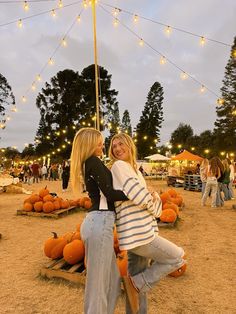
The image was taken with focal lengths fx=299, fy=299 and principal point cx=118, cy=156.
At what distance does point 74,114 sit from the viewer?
40.7 meters

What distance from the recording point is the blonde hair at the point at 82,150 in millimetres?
2420

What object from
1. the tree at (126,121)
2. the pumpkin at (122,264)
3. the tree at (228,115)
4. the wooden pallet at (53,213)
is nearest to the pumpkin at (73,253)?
the pumpkin at (122,264)

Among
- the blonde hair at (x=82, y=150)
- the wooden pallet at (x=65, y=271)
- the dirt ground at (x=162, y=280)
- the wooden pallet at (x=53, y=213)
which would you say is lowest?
the dirt ground at (x=162, y=280)

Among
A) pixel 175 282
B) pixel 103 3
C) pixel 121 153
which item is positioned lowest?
pixel 175 282

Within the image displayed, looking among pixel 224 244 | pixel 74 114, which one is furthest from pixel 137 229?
pixel 74 114

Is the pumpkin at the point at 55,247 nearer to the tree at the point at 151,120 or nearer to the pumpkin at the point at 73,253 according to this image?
the pumpkin at the point at 73,253

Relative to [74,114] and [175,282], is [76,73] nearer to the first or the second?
[74,114]

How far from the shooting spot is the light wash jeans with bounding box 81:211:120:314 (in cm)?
223

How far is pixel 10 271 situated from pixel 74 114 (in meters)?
37.5

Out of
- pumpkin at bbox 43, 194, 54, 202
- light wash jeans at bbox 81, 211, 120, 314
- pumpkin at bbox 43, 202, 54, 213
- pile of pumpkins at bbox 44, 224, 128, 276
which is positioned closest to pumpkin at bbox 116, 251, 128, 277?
pile of pumpkins at bbox 44, 224, 128, 276

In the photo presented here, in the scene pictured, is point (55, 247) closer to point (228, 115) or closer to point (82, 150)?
point (82, 150)

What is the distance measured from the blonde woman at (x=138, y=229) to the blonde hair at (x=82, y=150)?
0.76ft

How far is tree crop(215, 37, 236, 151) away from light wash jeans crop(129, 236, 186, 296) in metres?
38.4

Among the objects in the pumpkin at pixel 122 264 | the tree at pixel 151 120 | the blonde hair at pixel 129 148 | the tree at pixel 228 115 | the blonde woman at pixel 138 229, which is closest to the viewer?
the blonde woman at pixel 138 229
